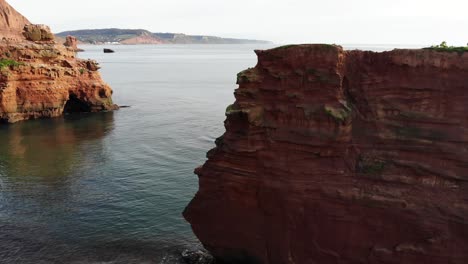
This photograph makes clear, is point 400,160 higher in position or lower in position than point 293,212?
higher

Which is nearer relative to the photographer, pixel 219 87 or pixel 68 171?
pixel 68 171

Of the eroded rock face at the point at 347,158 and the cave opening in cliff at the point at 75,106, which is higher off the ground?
the eroded rock face at the point at 347,158

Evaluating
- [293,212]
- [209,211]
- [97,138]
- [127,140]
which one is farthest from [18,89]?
[293,212]

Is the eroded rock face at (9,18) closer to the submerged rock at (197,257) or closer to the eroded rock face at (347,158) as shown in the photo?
the submerged rock at (197,257)

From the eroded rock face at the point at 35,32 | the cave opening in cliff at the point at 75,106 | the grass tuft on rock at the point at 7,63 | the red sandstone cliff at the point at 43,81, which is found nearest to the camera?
the grass tuft on rock at the point at 7,63

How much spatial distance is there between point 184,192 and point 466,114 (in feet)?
84.3

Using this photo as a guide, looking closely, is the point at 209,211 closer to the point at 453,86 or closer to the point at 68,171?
the point at 453,86

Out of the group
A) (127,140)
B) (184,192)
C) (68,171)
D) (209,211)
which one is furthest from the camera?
(127,140)

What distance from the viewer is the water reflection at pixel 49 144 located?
4512 cm

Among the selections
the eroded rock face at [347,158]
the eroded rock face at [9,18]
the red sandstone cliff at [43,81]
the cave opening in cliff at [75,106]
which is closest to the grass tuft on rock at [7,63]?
the red sandstone cliff at [43,81]

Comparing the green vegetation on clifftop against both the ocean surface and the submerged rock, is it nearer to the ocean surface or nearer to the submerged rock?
the submerged rock

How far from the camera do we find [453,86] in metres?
18.1

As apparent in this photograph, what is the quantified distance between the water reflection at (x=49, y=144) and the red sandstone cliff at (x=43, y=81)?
2.96 metres

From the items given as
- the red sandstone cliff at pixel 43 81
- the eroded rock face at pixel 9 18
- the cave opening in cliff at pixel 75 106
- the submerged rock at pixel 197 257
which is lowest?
the submerged rock at pixel 197 257
